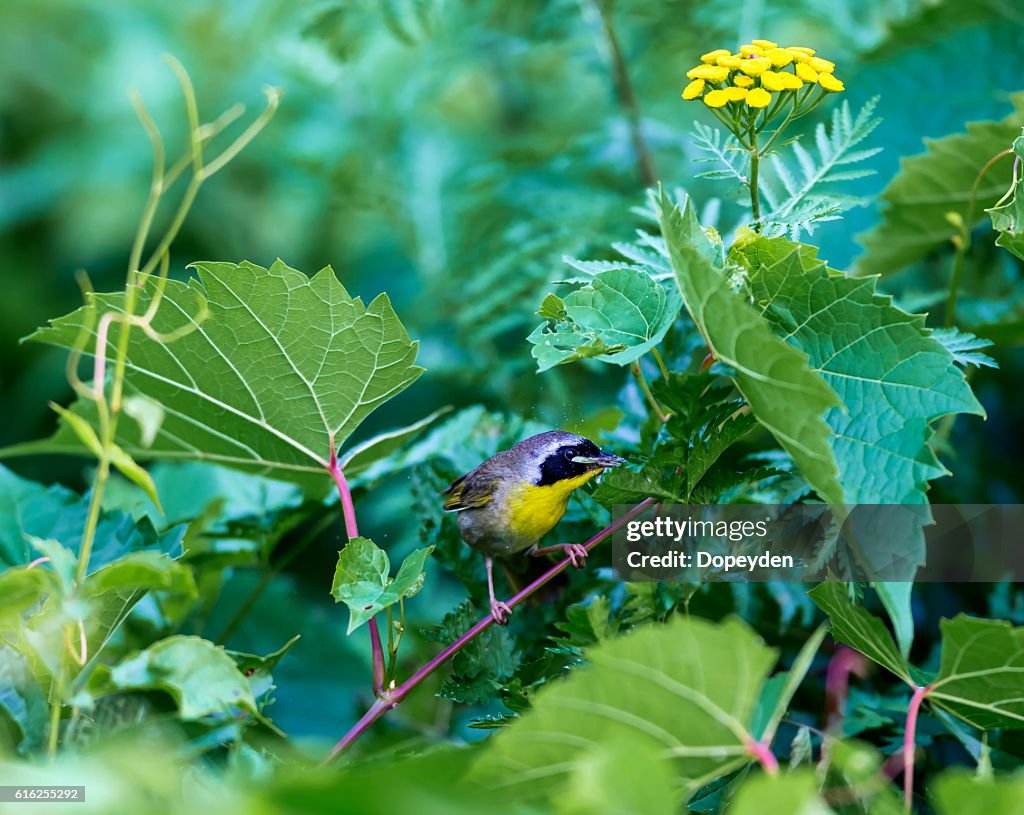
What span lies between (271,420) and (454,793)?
44 centimetres

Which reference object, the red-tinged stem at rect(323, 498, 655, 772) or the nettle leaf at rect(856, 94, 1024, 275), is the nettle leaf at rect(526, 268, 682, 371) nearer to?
the red-tinged stem at rect(323, 498, 655, 772)

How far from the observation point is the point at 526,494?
2.70ft

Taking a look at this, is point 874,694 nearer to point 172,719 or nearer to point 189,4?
point 172,719

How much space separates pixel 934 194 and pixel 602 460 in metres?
0.54

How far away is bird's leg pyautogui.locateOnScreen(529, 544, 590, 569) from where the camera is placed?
2.57 feet

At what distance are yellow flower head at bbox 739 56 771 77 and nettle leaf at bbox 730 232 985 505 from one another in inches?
4.6

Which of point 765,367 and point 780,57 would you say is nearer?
point 765,367

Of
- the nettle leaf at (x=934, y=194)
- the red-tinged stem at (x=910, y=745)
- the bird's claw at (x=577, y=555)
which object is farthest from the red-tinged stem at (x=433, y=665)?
the nettle leaf at (x=934, y=194)

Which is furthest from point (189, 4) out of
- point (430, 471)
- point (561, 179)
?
point (430, 471)

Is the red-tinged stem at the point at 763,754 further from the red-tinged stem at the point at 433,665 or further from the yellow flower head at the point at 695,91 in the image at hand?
the yellow flower head at the point at 695,91

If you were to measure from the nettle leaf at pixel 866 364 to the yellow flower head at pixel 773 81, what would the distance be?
0.35 feet

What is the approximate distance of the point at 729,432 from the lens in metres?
0.71

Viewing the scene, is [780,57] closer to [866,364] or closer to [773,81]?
[773,81]

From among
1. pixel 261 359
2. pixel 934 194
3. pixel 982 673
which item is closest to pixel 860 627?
pixel 982 673
